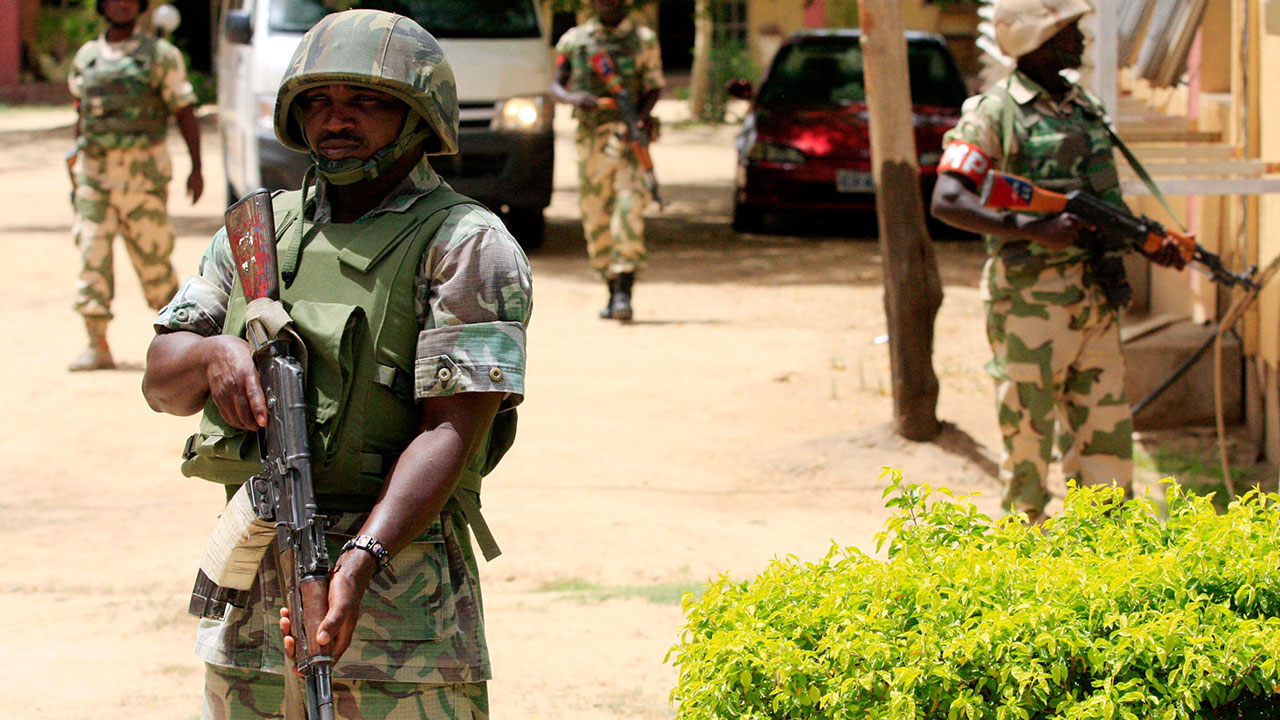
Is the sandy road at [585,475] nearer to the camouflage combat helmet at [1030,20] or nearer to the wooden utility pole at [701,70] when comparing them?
the camouflage combat helmet at [1030,20]

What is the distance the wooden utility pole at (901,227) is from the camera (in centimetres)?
646

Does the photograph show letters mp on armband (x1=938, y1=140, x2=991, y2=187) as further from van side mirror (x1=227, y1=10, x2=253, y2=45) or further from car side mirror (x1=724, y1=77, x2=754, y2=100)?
van side mirror (x1=227, y1=10, x2=253, y2=45)

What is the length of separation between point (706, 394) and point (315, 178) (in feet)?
17.1

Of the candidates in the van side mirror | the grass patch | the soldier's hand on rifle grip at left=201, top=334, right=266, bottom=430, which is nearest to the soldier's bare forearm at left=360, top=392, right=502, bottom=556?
the soldier's hand on rifle grip at left=201, top=334, right=266, bottom=430

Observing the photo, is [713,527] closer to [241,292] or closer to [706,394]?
[706,394]

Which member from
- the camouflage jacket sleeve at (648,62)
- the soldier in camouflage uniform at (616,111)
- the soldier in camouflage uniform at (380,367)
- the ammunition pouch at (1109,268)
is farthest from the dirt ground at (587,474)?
the soldier in camouflage uniform at (380,367)

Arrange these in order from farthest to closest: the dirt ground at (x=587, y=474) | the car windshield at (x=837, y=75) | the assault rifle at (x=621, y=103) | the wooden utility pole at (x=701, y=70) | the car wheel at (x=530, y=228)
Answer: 1. the wooden utility pole at (x=701, y=70)
2. the car windshield at (x=837, y=75)
3. the car wheel at (x=530, y=228)
4. the assault rifle at (x=621, y=103)
5. the dirt ground at (x=587, y=474)

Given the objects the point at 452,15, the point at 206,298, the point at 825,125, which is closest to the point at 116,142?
the point at 452,15

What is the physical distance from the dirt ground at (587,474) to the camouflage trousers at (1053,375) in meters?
0.83

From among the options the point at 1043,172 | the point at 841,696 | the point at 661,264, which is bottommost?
the point at 661,264

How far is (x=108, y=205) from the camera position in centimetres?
787

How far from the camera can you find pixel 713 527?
18.4 ft

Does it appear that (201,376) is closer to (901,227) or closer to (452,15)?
(901,227)

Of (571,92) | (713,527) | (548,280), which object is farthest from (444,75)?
(548,280)
